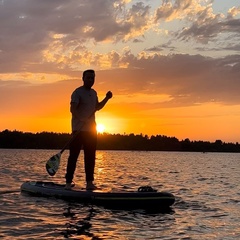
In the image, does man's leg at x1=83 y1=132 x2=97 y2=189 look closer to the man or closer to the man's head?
the man

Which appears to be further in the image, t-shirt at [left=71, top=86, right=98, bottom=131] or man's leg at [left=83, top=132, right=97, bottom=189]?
man's leg at [left=83, top=132, right=97, bottom=189]

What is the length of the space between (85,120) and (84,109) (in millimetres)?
308

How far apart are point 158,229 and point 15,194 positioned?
6033 mm

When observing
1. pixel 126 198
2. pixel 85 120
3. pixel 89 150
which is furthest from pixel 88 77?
pixel 126 198

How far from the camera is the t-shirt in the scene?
11.9 metres

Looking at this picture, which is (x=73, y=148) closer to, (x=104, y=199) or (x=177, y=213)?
(x=104, y=199)

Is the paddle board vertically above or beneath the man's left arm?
beneath

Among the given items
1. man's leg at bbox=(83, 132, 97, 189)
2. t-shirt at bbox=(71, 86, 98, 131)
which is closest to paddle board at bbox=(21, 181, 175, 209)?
man's leg at bbox=(83, 132, 97, 189)

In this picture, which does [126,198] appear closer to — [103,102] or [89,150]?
[89,150]

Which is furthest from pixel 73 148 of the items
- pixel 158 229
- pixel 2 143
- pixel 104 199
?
pixel 2 143

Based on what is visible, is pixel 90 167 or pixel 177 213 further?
pixel 90 167

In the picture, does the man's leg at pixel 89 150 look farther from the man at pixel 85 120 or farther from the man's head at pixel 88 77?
the man's head at pixel 88 77

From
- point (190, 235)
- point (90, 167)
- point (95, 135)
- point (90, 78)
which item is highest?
point (90, 78)

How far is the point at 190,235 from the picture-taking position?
28.5 feet
